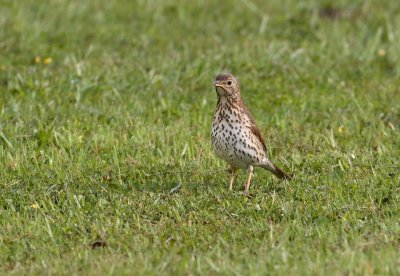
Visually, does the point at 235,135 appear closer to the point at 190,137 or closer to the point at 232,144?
the point at 232,144

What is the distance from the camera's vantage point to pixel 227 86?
28.4 ft

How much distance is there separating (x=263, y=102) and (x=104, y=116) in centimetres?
174

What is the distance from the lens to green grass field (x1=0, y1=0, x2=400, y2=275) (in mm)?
7172

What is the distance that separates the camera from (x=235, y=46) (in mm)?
12602

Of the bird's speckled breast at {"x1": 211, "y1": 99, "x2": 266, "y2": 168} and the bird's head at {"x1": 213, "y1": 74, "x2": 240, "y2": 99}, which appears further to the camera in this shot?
the bird's head at {"x1": 213, "y1": 74, "x2": 240, "y2": 99}

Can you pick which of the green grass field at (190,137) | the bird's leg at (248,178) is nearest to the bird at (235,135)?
the bird's leg at (248,178)

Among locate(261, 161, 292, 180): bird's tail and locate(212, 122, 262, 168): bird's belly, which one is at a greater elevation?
locate(212, 122, 262, 168): bird's belly

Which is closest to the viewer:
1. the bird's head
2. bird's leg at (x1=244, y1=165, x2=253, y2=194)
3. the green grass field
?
the green grass field

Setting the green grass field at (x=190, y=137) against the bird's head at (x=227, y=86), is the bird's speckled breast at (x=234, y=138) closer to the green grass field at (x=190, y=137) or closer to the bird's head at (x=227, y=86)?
the bird's head at (x=227, y=86)

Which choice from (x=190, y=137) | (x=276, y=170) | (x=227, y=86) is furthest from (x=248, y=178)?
(x=190, y=137)

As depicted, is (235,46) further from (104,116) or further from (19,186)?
(19,186)

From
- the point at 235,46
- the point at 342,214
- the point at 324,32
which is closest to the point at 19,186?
the point at 342,214

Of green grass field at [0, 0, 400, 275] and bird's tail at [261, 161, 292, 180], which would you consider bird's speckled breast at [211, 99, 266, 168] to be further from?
green grass field at [0, 0, 400, 275]

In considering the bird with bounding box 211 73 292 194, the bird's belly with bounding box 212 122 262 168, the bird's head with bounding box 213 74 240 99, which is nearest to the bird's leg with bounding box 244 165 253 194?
the bird with bounding box 211 73 292 194
